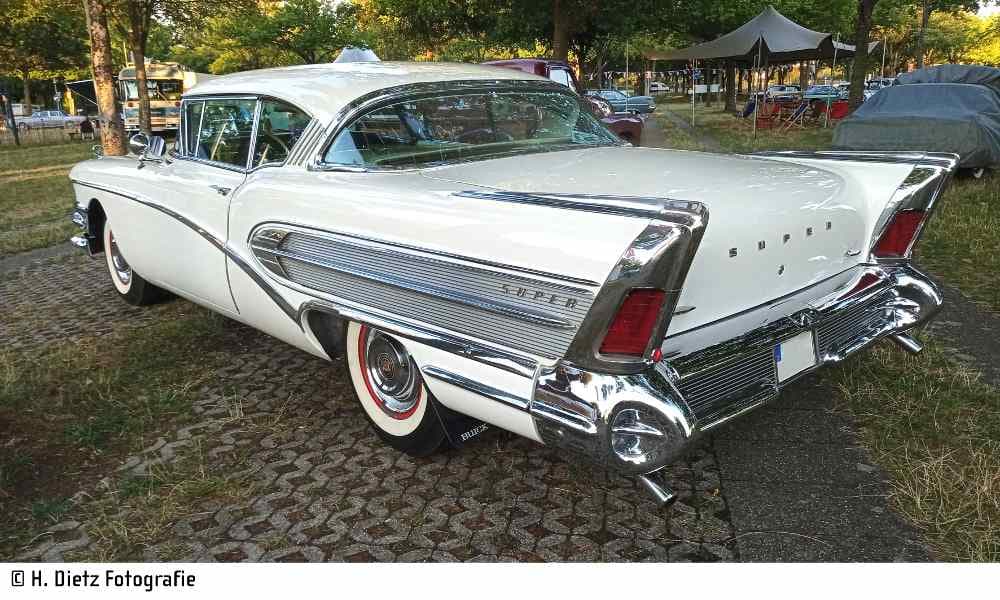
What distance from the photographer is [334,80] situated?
323cm

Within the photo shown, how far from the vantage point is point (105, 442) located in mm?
3066

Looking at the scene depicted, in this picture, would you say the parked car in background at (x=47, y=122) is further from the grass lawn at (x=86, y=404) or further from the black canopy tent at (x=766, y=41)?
the grass lawn at (x=86, y=404)

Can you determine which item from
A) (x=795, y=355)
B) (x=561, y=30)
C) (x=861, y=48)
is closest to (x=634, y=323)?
(x=795, y=355)

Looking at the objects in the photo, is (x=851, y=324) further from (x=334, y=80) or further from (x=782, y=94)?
(x=782, y=94)

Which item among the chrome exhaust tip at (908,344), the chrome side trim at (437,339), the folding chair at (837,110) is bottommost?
the chrome exhaust tip at (908,344)

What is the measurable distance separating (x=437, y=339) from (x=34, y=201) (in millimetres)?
10979

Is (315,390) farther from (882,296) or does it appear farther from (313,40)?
(313,40)

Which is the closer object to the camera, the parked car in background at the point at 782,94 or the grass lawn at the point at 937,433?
the grass lawn at the point at 937,433

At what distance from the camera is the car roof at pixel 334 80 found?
3.06 meters

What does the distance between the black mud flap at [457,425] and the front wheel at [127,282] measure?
296 centimetres

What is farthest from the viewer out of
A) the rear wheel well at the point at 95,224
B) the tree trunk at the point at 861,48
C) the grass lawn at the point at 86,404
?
the tree trunk at the point at 861,48

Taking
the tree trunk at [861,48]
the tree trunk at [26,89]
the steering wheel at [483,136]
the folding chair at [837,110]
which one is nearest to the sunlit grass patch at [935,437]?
the steering wheel at [483,136]

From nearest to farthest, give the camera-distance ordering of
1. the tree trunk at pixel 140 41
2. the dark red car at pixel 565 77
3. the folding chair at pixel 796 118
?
the dark red car at pixel 565 77
the tree trunk at pixel 140 41
the folding chair at pixel 796 118

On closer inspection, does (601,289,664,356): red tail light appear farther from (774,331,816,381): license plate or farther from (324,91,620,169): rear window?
(324,91,620,169): rear window
